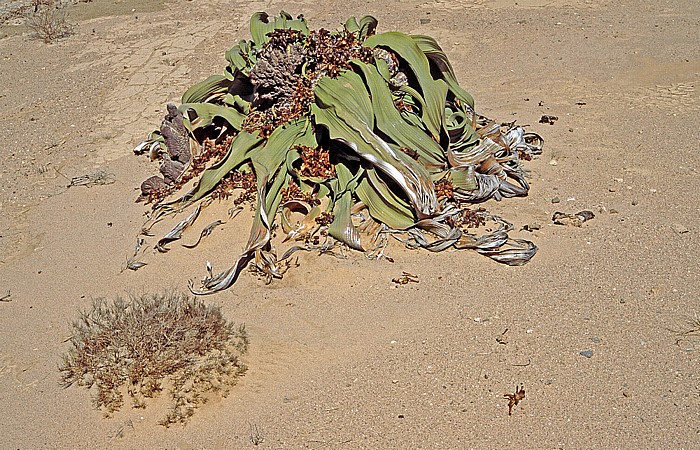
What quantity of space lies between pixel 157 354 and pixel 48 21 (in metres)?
7.22

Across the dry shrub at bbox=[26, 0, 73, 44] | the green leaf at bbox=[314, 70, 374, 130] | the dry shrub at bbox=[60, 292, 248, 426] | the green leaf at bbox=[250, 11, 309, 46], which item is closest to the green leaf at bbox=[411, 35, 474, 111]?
the green leaf at bbox=[314, 70, 374, 130]

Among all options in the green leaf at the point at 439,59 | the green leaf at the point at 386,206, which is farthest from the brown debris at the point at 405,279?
the green leaf at the point at 439,59

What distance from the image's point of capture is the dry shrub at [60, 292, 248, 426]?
3.27m

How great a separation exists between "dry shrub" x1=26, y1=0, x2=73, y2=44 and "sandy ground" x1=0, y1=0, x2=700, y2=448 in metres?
2.36

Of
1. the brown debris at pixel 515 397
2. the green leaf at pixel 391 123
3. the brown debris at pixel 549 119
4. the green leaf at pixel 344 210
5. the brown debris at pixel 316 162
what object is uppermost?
the green leaf at pixel 391 123

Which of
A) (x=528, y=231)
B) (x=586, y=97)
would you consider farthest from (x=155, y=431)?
(x=586, y=97)

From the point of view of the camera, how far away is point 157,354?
→ 11.1ft

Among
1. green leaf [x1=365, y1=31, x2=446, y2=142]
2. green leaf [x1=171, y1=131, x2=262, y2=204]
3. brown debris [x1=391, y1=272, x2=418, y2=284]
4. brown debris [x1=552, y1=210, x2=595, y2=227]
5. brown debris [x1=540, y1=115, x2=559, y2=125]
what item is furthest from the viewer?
brown debris [x1=540, y1=115, x2=559, y2=125]

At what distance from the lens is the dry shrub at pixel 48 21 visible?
8.78 metres

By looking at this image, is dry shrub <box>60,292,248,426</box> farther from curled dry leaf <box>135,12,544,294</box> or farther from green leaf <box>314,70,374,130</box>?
green leaf <box>314,70,374,130</box>

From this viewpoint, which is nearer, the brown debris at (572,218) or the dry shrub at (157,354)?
the dry shrub at (157,354)

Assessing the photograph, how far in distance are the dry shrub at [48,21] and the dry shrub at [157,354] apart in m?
6.20

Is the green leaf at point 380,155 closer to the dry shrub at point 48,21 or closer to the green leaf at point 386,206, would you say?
the green leaf at point 386,206

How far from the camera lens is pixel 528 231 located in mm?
4273
